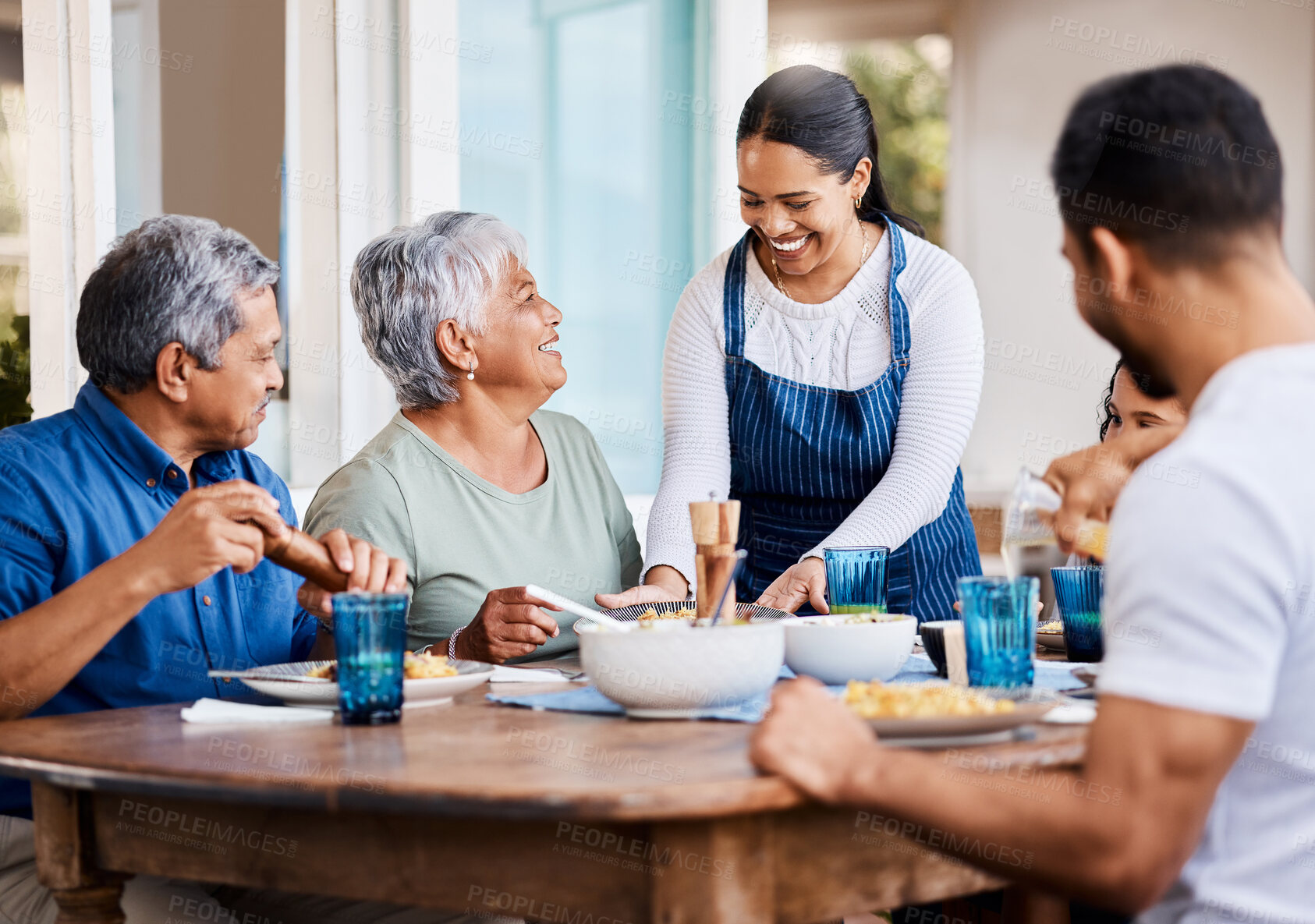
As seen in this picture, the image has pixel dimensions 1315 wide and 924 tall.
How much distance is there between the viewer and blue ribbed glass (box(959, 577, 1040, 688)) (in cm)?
139

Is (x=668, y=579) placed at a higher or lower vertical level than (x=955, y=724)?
lower

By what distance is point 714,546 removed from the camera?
1.53 metres

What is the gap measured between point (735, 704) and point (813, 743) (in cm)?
36

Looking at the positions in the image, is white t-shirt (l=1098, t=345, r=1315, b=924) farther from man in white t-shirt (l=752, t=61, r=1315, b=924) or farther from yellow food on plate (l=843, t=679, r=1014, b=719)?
yellow food on plate (l=843, t=679, r=1014, b=719)

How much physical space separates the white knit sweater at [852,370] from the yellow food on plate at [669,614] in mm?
393

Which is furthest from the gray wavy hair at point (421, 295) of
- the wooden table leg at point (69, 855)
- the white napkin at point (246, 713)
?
the wooden table leg at point (69, 855)

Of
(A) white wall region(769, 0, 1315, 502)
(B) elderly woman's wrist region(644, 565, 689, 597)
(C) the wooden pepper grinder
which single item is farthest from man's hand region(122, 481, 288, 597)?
(A) white wall region(769, 0, 1315, 502)

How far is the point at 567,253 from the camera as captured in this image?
4.12 meters

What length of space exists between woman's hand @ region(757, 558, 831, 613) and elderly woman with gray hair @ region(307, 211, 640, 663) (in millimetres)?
367

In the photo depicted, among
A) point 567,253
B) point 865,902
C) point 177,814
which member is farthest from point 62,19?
point 865,902

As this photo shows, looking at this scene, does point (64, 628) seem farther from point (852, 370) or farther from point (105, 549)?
point (852, 370)

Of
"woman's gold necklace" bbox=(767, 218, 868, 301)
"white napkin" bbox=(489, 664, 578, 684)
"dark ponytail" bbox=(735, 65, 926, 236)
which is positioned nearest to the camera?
"white napkin" bbox=(489, 664, 578, 684)

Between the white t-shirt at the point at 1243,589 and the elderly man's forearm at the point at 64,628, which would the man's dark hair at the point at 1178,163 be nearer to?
the white t-shirt at the point at 1243,589

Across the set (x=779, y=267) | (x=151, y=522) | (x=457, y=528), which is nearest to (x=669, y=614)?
(x=457, y=528)
